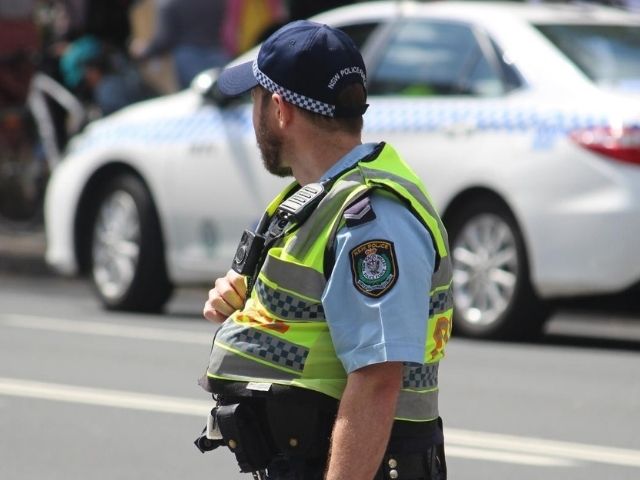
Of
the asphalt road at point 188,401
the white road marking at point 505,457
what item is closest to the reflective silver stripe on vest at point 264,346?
the asphalt road at point 188,401

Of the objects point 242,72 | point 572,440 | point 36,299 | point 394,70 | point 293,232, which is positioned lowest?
point 36,299

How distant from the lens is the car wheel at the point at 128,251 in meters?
10.6

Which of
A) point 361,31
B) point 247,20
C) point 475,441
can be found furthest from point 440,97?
point 247,20

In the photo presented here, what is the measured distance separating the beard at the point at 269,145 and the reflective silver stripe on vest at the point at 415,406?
1.49ft

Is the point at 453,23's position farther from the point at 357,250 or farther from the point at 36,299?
the point at 357,250

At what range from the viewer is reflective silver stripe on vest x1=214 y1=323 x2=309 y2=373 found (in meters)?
3.00

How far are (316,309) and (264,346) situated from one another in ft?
0.43

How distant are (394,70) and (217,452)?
3.80 metres

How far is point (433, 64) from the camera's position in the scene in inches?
384

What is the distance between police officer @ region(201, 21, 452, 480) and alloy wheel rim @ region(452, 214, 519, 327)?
6.22 m

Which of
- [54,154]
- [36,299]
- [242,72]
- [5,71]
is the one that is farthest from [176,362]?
[5,71]

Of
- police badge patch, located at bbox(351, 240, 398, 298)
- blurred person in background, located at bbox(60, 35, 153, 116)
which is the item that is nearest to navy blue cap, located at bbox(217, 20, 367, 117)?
police badge patch, located at bbox(351, 240, 398, 298)

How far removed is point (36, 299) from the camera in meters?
11.8

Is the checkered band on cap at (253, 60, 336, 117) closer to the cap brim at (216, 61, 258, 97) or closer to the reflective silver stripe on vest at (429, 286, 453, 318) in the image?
the cap brim at (216, 61, 258, 97)
